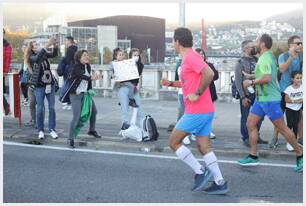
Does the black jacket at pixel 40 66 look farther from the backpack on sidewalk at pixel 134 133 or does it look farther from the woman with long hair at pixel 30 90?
the backpack on sidewalk at pixel 134 133

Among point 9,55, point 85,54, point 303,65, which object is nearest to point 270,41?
point 303,65

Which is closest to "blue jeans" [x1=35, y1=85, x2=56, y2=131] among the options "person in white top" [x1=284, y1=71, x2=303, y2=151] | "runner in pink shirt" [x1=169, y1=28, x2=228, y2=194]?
"runner in pink shirt" [x1=169, y1=28, x2=228, y2=194]

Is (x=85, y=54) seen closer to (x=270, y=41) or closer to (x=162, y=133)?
(x=162, y=133)

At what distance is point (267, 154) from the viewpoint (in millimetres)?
7375

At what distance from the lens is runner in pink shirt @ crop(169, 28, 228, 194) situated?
5.39 meters

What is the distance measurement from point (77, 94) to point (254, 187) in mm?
3279

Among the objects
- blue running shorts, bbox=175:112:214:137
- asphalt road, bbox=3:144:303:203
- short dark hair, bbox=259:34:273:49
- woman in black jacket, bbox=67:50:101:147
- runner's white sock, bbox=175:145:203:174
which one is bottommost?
asphalt road, bbox=3:144:303:203

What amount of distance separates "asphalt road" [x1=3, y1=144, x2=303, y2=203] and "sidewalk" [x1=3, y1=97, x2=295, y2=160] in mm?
460

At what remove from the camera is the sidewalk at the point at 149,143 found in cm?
761

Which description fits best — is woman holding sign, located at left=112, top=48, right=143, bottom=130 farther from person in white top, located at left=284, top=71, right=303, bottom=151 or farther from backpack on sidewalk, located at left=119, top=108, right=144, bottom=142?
person in white top, located at left=284, top=71, right=303, bottom=151

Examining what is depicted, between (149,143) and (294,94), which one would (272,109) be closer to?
(294,94)

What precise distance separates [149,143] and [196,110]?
264cm

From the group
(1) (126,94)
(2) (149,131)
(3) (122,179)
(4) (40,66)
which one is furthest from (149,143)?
(4) (40,66)

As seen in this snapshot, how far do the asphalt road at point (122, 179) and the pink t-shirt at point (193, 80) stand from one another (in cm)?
94
